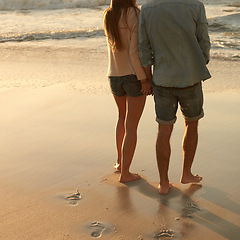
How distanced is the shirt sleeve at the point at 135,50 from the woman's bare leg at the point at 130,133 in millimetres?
253

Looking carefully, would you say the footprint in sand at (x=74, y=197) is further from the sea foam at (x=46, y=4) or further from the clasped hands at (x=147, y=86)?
the sea foam at (x=46, y=4)

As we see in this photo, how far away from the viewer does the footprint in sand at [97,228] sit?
3172 millimetres

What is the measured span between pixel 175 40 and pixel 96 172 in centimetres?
141

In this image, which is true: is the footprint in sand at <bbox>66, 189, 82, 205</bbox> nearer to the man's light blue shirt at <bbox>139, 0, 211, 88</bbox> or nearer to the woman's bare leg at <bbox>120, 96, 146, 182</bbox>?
the woman's bare leg at <bbox>120, 96, 146, 182</bbox>

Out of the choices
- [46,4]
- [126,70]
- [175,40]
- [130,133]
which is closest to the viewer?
[175,40]

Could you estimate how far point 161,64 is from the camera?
11.5 ft

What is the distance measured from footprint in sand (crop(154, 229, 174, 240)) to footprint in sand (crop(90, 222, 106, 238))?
1.20ft

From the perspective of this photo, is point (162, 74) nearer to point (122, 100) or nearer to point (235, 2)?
point (122, 100)

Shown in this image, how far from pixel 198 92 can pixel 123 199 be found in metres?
0.99

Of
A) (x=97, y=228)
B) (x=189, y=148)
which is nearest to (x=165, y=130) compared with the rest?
(x=189, y=148)

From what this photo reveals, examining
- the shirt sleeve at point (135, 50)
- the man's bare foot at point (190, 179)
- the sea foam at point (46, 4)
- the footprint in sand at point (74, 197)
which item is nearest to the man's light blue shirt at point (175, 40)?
the shirt sleeve at point (135, 50)

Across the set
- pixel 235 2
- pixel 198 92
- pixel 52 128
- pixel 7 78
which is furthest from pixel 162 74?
pixel 235 2

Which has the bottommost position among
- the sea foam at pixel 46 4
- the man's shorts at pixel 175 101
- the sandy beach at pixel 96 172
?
the sea foam at pixel 46 4

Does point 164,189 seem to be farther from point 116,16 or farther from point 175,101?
point 116,16
